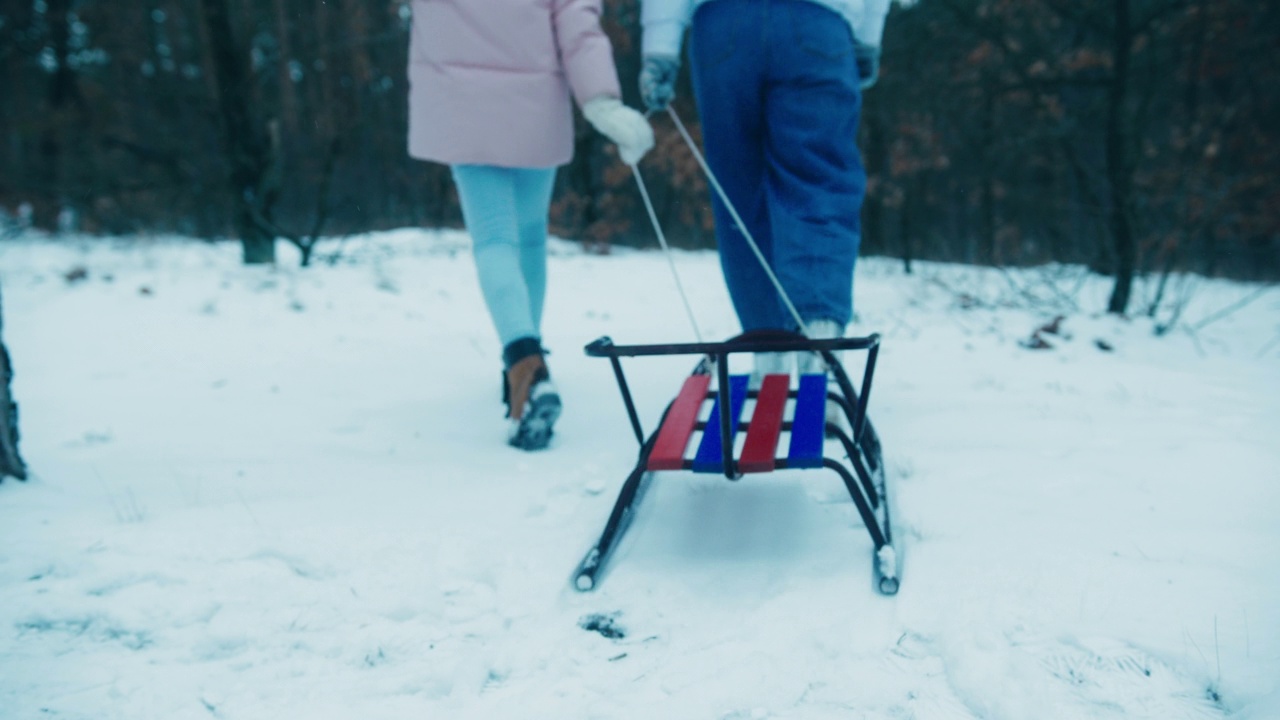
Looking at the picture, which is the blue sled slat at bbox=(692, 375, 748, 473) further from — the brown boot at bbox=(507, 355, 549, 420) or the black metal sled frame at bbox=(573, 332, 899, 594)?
the brown boot at bbox=(507, 355, 549, 420)

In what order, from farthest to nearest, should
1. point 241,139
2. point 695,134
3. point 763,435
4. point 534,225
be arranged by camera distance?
1. point 695,134
2. point 241,139
3. point 534,225
4. point 763,435

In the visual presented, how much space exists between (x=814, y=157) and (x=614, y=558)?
4.04 feet

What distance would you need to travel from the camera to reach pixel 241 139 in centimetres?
662

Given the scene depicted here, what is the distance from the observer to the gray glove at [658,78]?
239 centimetres

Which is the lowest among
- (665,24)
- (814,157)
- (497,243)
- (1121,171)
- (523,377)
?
(523,377)

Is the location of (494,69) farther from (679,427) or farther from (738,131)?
(679,427)

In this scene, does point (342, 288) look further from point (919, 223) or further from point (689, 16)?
point (919, 223)

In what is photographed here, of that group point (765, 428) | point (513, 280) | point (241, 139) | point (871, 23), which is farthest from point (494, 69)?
point (241, 139)

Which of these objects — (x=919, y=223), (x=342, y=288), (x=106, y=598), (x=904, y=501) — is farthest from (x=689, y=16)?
(x=919, y=223)

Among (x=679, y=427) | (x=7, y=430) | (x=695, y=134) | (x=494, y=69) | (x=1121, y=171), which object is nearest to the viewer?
(x=679, y=427)

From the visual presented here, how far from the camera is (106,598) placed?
1535 millimetres

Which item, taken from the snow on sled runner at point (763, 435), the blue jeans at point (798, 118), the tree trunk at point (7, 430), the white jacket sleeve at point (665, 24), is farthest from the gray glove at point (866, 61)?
the tree trunk at point (7, 430)

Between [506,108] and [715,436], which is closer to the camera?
[715,436]

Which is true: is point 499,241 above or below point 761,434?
above
